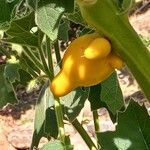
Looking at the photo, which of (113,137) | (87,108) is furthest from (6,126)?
(113,137)

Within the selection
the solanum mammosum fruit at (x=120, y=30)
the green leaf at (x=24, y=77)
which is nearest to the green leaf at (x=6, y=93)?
the green leaf at (x=24, y=77)

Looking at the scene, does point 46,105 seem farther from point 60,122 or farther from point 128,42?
point 128,42

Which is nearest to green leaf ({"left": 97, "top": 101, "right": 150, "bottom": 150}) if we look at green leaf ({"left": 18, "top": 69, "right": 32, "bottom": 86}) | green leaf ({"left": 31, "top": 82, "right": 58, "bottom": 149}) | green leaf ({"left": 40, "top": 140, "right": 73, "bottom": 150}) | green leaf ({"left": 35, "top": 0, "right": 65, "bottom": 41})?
green leaf ({"left": 40, "top": 140, "right": 73, "bottom": 150})

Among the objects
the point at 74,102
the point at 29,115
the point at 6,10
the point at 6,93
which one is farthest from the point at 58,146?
the point at 29,115

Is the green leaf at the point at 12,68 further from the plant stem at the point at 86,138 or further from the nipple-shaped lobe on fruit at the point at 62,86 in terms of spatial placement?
the nipple-shaped lobe on fruit at the point at 62,86

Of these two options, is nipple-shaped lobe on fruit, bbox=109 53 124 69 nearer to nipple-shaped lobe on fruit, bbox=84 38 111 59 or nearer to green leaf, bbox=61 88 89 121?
nipple-shaped lobe on fruit, bbox=84 38 111 59
